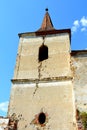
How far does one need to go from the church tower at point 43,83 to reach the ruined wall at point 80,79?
29cm

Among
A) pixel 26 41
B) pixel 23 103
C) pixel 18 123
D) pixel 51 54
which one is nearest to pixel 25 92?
pixel 23 103

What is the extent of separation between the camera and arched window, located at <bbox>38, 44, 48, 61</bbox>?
13.9m

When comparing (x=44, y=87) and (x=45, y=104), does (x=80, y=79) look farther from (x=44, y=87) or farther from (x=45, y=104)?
(x=45, y=104)

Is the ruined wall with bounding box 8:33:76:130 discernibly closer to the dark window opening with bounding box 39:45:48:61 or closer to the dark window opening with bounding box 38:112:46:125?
the dark window opening with bounding box 38:112:46:125

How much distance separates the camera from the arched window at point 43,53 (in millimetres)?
13908

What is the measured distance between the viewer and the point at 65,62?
43.1 feet

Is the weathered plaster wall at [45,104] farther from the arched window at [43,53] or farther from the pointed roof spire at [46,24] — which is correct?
the pointed roof spire at [46,24]

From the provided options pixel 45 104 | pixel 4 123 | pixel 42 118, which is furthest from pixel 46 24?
pixel 4 123

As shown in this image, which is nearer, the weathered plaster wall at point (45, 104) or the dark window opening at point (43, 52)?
the weathered plaster wall at point (45, 104)

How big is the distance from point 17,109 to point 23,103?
17.5 inches

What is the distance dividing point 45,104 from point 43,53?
11.8 feet

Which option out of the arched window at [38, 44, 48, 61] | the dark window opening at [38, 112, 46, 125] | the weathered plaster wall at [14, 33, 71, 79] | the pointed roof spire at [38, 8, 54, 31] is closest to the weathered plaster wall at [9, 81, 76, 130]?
the dark window opening at [38, 112, 46, 125]

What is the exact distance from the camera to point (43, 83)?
500 inches

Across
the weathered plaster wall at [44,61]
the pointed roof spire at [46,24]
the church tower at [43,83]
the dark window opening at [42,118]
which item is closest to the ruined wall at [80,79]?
the church tower at [43,83]
